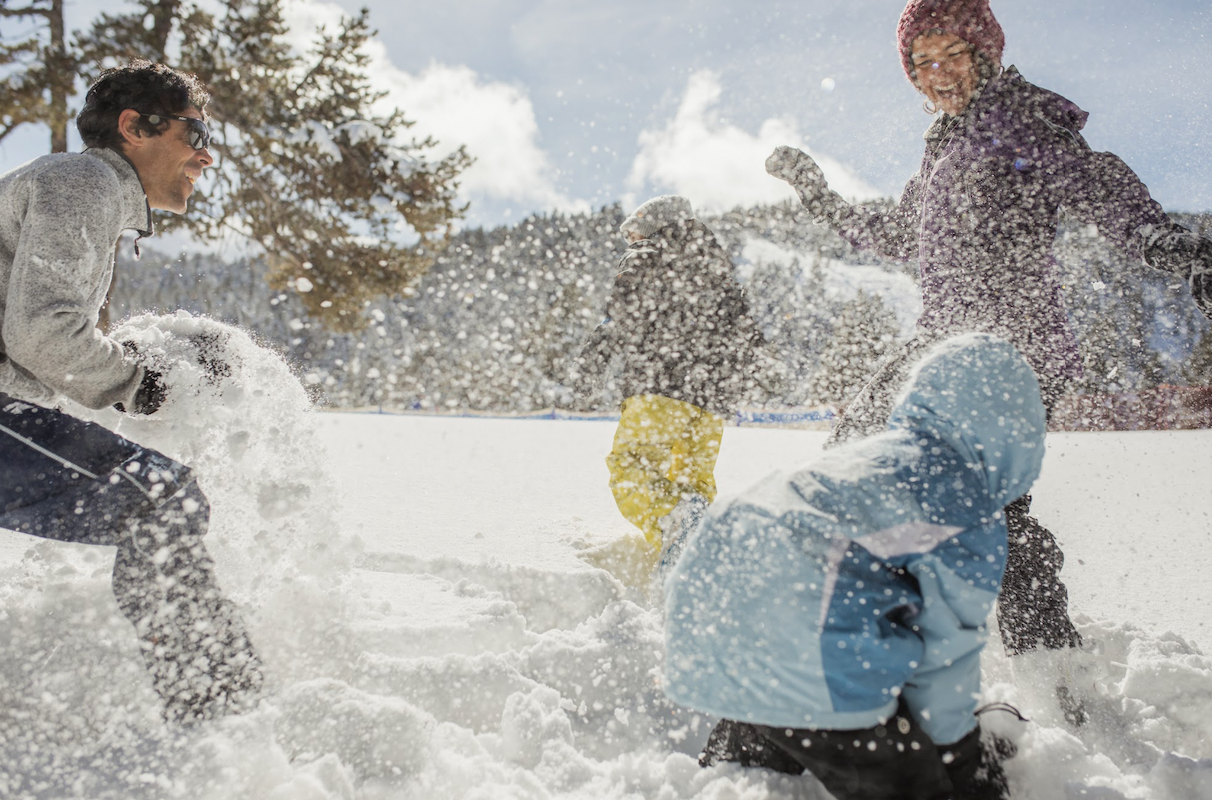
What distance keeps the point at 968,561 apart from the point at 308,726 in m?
1.33

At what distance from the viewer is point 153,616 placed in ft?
4.68

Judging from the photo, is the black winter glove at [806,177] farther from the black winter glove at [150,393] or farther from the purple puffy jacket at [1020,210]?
the black winter glove at [150,393]

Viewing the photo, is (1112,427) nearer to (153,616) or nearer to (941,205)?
(941,205)

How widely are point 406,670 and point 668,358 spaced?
1565mm

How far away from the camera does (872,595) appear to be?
0.95 m

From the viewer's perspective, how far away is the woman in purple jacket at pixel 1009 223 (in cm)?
159

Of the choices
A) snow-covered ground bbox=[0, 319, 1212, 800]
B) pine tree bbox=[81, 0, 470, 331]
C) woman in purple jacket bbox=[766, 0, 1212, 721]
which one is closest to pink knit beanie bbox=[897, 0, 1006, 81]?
woman in purple jacket bbox=[766, 0, 1212, 721]

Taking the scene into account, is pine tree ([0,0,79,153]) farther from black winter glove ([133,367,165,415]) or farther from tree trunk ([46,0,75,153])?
black winter glove ([133,367,165,415])

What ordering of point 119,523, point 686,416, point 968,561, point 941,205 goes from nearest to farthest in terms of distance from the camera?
1. point 968,561
2. point 119,523
3. point 941,205
4. point 686,416


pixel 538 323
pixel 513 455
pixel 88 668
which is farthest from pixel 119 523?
pixel 538 323

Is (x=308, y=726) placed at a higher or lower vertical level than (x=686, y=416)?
lower

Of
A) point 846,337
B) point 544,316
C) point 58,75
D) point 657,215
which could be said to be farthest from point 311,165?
point 544,316

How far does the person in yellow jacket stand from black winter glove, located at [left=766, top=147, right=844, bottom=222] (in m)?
0.54

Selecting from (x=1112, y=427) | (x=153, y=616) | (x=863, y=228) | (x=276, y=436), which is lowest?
(x=1112, y=427)
